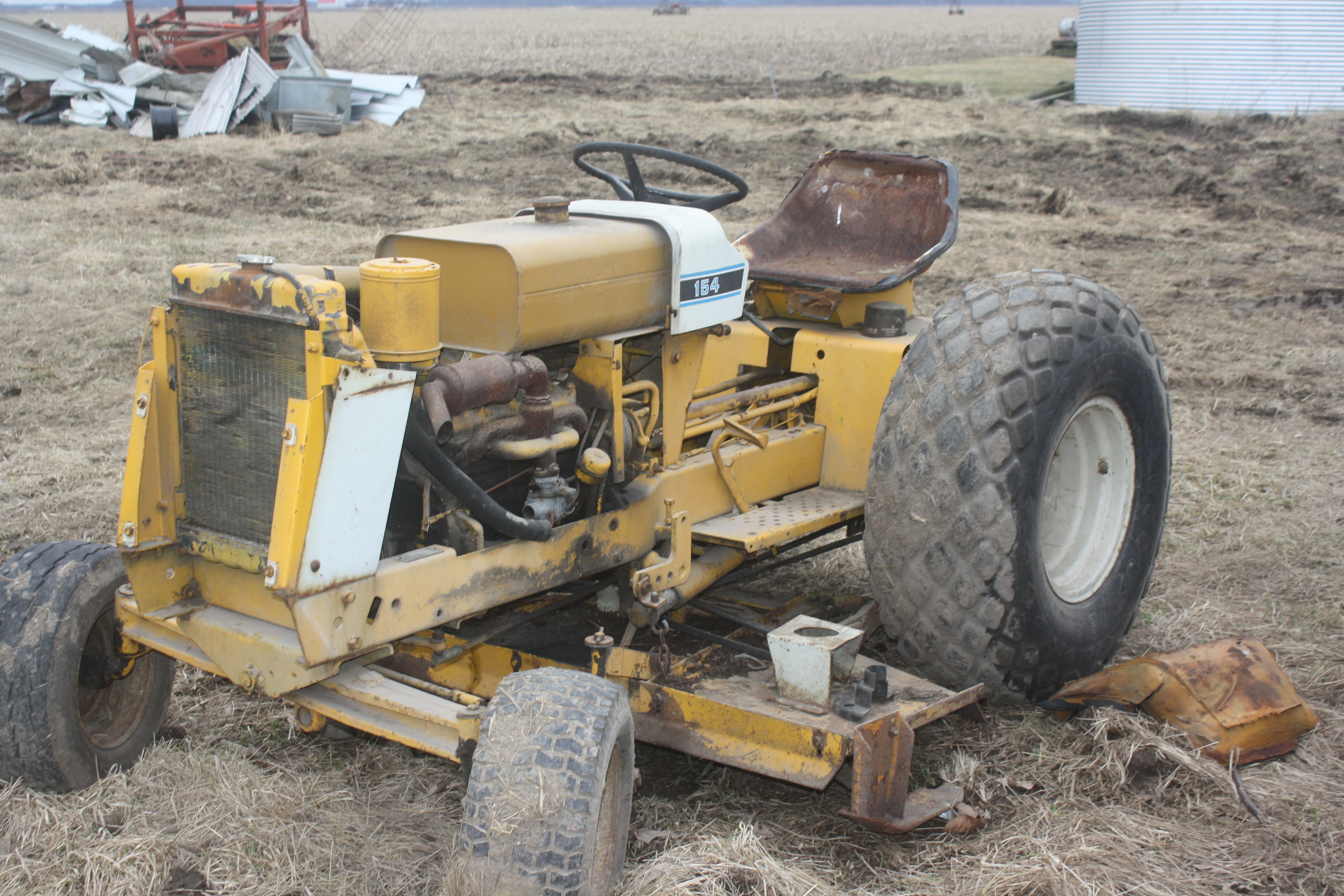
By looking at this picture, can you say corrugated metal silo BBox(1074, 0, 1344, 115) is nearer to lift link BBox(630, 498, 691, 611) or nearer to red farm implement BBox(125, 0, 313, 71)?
red farm implement BBox(125, 0, 313, 71)

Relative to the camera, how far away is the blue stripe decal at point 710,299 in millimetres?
3605

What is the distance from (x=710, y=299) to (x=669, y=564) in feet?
2.55

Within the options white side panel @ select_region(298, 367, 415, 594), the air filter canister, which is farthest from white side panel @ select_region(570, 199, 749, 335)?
white side panel @ select_region(298, 367, 415, 594)

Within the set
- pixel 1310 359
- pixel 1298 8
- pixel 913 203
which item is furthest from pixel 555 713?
pixel 1298 8

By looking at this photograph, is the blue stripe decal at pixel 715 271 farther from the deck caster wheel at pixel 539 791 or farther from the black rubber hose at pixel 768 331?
the deck caster wheel at pixel 539 791

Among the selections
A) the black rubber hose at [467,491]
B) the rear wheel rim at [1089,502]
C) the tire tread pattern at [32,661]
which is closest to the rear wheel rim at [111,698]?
the tire tread pattern at [32,661]

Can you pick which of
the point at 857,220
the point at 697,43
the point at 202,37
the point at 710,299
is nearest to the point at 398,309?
the point at 710,299

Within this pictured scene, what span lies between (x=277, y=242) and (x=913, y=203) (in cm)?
693

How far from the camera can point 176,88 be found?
16.8m

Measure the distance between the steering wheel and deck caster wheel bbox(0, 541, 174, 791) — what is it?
188cm

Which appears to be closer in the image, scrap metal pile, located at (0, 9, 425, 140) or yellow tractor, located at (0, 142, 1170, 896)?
yellow tractor, located at (0, 142, 1170, 896)

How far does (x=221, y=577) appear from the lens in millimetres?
3008

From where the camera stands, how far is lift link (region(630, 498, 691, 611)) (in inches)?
136

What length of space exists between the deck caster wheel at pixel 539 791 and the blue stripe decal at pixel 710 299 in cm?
127
